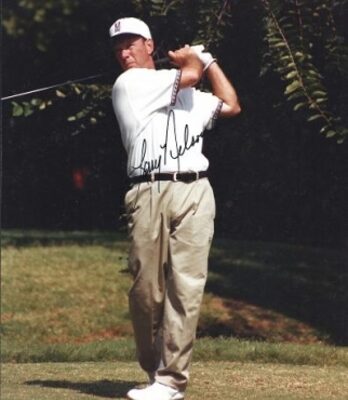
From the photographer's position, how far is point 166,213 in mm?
7066

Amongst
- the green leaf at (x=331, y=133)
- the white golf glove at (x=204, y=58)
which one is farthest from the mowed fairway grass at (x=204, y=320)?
the white golf glove at (x=204, y=58)

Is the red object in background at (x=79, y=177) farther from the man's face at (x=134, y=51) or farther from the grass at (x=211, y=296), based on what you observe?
the man's face at (x=134, y=51)

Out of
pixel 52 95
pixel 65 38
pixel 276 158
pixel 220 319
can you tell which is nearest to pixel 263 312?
pixel 220 319

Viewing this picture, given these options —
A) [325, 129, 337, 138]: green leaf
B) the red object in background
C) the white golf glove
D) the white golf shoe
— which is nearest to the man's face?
the white golf glove

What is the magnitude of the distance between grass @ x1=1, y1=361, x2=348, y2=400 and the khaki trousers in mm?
384

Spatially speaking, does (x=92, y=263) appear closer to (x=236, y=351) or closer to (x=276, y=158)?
(x=276, y=158)

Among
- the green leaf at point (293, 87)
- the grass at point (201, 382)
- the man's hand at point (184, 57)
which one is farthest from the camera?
the green leaf at point (293, 87)

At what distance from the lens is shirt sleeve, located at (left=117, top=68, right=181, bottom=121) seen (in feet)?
23.2

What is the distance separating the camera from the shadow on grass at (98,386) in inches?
292

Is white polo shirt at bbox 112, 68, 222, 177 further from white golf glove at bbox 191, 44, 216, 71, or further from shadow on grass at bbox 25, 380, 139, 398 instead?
shadow on grass at bbox 25, 380, 139, 398

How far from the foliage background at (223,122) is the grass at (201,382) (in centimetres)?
234

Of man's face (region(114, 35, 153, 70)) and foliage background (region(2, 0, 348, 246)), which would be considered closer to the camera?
man's face (region(114, 35, 153, 70))

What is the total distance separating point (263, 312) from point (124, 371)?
7.09m

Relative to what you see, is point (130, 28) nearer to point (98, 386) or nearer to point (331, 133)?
point (98, 386)
